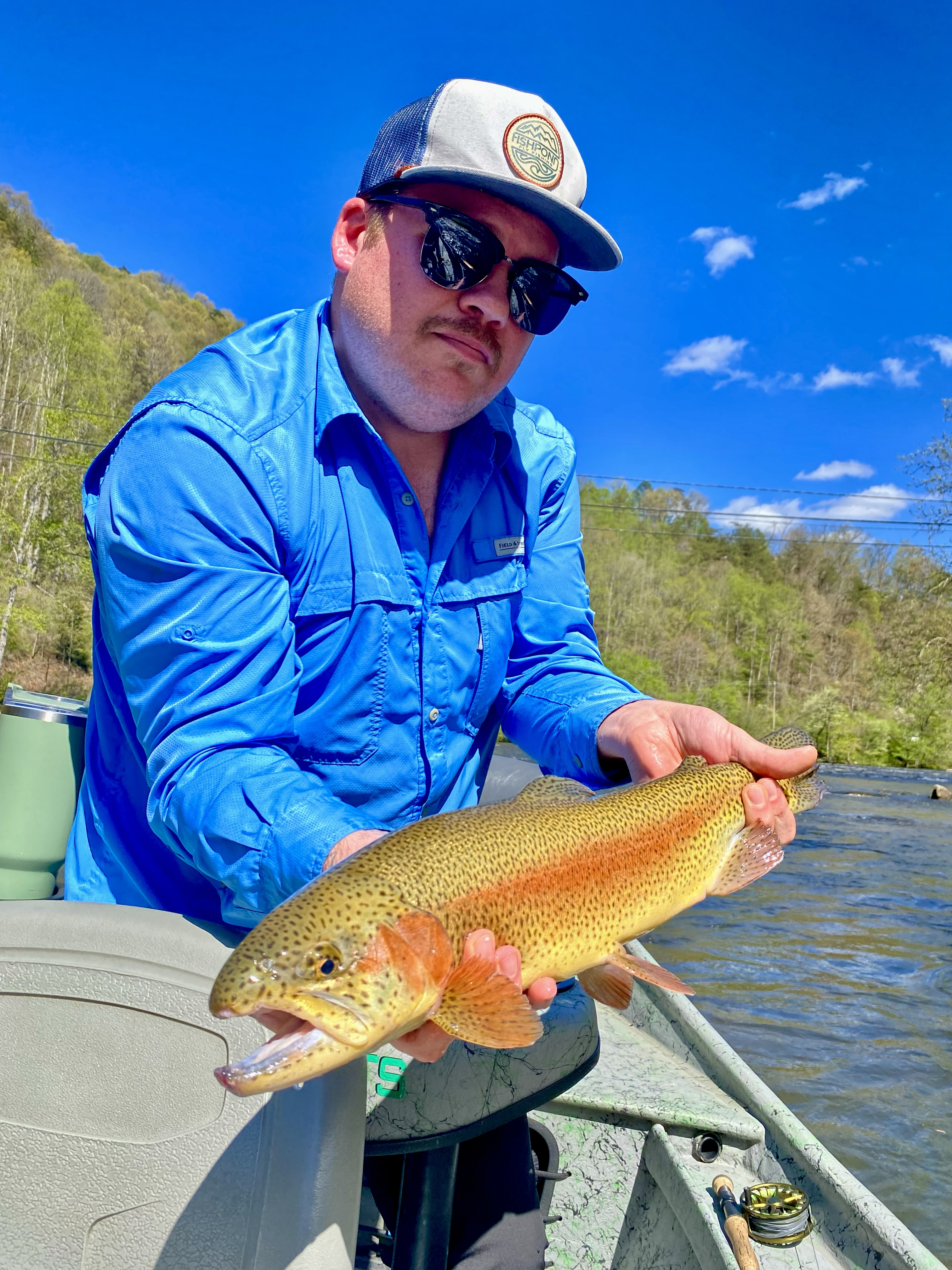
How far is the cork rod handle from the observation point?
2617mm

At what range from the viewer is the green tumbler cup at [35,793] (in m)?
2.56

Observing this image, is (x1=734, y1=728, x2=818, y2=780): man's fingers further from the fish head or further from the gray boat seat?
the gray boat seat

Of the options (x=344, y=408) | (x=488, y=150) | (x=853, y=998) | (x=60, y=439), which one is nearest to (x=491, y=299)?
(x=488, y=150)

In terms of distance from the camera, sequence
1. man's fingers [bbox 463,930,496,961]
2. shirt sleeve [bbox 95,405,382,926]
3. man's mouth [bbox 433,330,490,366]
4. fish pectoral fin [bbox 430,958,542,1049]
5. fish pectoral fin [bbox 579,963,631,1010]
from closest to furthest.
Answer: fish pectoral fin [bbox 430,958,542,1049] → man's fingers [bbox 463,930,496,961] → shirt sleeve [bbox 95,405,382,926] → fish pectoral fin [bbox 579,963,631,1010] → man's mouth [bbox 433,330,490,366]

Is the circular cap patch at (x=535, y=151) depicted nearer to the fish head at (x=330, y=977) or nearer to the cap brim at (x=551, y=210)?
the cap brim at (x=551, y=210)

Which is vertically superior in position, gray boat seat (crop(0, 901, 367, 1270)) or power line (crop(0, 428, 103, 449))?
power line (crop(0, 428, 103, 449))

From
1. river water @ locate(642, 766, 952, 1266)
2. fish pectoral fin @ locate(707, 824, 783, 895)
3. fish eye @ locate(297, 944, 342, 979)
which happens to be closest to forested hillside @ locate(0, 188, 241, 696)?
river water @ locate(642, 766, 952, 1266)

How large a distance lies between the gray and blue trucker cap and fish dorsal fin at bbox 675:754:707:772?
1.53 m

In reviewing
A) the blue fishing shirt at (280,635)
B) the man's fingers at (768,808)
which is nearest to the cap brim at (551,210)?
the blue fishing shirt at (280,635)

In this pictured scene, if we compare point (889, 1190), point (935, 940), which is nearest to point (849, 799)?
point (935, 940)

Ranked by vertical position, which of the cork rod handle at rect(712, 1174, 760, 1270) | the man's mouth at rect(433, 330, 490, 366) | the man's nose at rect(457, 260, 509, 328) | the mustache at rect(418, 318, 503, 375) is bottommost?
the cork rod handle at rect(712, 1174, 760, 1270)

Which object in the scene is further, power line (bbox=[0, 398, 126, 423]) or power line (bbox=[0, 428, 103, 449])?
power line (bbox=[0, 398, 126, 423])

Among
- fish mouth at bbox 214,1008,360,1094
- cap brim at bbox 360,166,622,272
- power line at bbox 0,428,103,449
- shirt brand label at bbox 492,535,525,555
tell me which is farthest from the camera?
power line at bbox 0,428,103,449

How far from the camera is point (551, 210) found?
2.68 m
